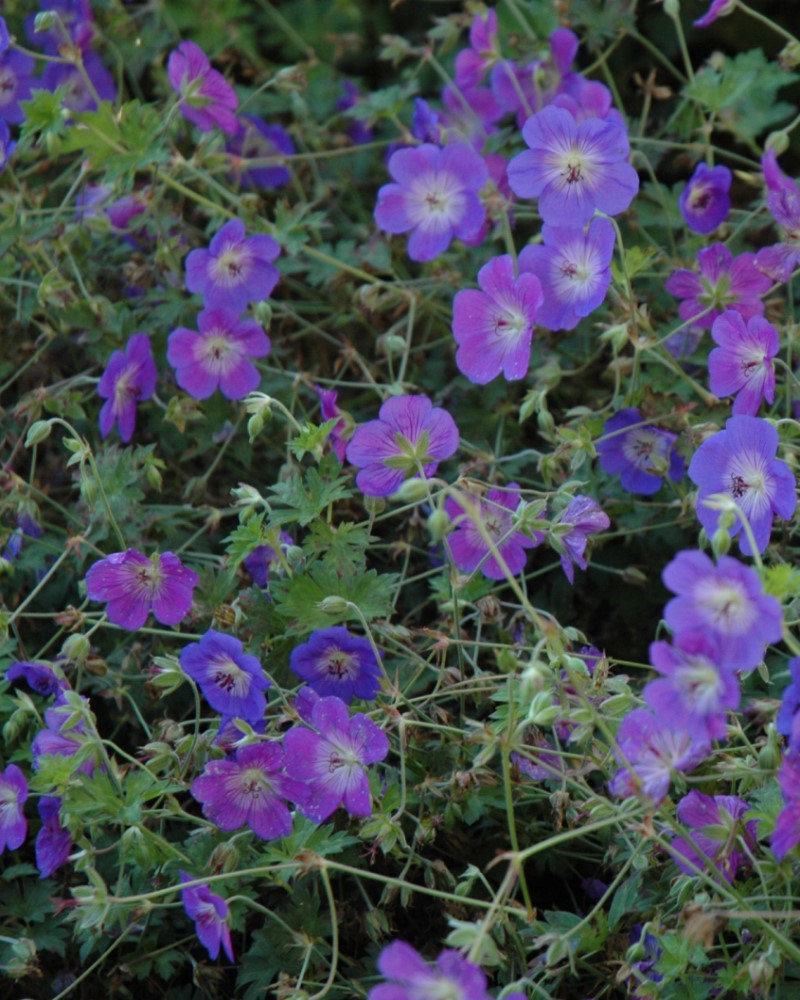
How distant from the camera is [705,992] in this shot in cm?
125

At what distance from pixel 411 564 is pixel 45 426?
62 centimetres

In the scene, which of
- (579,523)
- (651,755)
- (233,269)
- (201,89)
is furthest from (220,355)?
(651,755)

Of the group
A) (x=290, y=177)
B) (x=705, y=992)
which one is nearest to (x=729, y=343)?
(x=705, y=992)

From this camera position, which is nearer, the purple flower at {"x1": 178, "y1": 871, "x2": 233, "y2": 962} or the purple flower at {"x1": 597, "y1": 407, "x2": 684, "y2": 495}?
the purple flower at {"x1": 178, "y1": 871, "x2": 233, "y2": 962}

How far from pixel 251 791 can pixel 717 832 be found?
51cm

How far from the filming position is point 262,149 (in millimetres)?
2258

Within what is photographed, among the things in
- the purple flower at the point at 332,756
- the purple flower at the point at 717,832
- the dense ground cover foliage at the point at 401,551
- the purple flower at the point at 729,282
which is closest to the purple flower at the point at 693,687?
the dense ground cover foliage at the point at 401,551

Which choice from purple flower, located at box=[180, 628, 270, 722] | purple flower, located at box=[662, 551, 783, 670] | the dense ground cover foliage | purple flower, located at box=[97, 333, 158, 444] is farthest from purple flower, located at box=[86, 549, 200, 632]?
purple flower, located at box=[662, 551, 783, 670]

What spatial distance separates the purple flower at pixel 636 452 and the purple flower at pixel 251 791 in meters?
0.67

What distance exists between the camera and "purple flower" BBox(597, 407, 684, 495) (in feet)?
5.66

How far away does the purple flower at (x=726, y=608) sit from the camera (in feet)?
3.35

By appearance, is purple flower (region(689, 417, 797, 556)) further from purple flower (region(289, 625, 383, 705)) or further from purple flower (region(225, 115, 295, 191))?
purple flower (region(225, 115, 295, 191))

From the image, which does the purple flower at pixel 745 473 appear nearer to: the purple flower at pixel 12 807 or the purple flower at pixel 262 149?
the purple flower at pixel 12 807

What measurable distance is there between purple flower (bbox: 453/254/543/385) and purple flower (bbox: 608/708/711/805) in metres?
0.59
